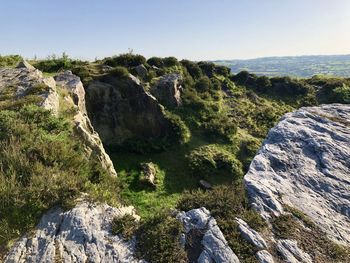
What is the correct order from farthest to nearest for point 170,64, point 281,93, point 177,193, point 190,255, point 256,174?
point 281,93 → point 170,64 → point 177,193 → point 256,174 → point 190,255

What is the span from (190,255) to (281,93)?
151 feet

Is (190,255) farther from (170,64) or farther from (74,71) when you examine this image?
(170,64)

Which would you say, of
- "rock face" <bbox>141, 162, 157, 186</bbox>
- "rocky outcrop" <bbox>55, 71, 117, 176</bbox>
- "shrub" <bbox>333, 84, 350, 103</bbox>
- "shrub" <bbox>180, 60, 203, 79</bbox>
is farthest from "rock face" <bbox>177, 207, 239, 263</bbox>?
"shrub" <bbox>180, 60, 203, 79</bbox>

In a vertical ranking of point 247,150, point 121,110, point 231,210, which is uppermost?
point 231,210

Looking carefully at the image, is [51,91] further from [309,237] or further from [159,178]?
[309,237]

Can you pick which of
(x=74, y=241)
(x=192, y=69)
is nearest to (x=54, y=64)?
(x=192, y=69)

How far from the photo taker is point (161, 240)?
23.9 ft

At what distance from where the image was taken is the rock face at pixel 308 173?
8805mm

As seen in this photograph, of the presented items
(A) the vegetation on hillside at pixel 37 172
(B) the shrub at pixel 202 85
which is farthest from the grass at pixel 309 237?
(B) the shrub at pixel 202 85

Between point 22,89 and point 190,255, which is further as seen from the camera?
point 22,89

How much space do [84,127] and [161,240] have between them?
11.3 metres

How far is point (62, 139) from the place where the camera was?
11023mm

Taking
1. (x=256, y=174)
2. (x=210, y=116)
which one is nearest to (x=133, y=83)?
(x=210, y=116)

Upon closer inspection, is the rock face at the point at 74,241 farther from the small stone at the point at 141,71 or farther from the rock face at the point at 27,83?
the small stone at the point at 141,71
